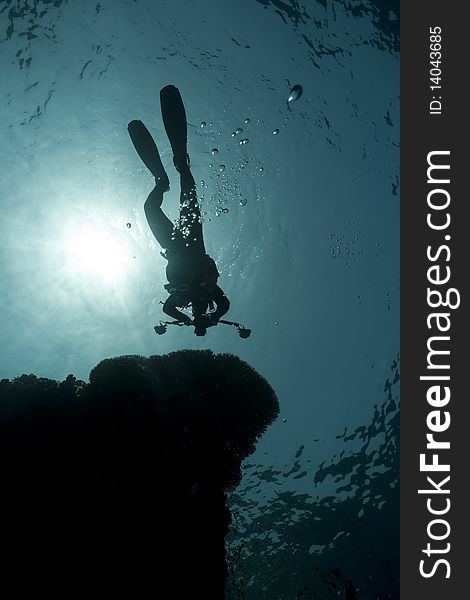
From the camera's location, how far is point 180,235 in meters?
7.20

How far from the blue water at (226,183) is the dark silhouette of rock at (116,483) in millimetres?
8674

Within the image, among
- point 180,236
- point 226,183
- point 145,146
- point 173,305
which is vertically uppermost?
point 226,183

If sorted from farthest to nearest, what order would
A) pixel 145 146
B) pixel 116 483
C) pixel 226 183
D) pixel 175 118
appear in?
1. pixel 226 183
2. pixel 145 146
3. pixel 175 118
4. pixel 116 483

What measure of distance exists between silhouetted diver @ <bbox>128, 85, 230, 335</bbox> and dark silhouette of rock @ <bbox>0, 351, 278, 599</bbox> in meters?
1.14

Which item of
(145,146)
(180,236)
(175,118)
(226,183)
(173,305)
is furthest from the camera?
(226,183)

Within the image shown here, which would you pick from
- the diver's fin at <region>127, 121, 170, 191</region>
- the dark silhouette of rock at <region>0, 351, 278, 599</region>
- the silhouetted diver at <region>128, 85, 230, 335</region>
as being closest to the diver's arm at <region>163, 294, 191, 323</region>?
the silhouetted diver at <region>128, 85, 230, 335</region>

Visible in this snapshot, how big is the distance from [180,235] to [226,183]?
668 cm

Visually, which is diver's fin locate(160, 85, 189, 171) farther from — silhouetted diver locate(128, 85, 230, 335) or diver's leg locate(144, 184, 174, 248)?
diver's leg locate(144, 184, 174, 248)

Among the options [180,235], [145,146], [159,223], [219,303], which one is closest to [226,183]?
[145,146]

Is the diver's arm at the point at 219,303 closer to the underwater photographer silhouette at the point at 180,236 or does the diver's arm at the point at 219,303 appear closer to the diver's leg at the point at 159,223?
the underwater photographer silhouette at the point at 180,236

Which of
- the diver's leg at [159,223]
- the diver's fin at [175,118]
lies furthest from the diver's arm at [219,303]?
the diver's fin at [175,118]

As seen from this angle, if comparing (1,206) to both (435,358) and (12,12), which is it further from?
(435,358)

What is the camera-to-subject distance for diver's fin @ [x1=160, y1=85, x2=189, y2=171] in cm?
673

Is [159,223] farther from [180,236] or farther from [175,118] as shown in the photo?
[175,118]
